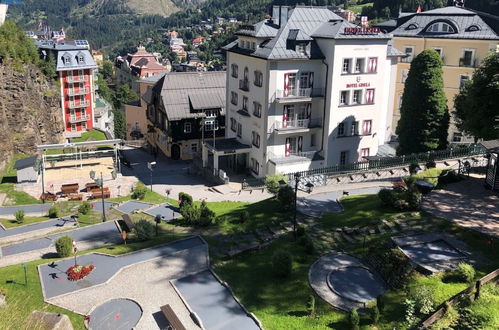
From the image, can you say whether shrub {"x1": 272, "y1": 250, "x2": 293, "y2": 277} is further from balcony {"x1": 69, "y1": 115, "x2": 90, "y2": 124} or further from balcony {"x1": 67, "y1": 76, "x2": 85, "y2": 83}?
balcony {"x1": 67, "y1": 76, "x2": 85, "y2": 83}

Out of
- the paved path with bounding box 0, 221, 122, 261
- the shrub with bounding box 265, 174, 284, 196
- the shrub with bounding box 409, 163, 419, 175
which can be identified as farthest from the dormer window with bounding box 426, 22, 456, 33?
the paved path with bounding box 0, 221, 122, 261

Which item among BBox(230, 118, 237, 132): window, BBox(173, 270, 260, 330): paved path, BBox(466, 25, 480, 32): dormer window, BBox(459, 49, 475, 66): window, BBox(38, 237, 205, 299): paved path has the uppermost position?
BBox(466, 25, 480, 32): dormer window

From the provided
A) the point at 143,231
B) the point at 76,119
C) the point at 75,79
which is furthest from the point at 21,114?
the point at 143,231

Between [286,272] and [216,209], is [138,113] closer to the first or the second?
[216,209]

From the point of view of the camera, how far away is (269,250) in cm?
2620

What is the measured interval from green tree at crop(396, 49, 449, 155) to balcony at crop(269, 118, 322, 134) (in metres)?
8.24

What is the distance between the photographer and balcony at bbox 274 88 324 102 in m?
44.0

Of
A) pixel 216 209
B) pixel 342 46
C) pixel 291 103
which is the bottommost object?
pixel 216 209

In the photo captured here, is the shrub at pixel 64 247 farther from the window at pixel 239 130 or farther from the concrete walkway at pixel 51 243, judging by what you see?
the window at pixel 239 130

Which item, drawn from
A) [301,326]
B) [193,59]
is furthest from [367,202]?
[193,59]

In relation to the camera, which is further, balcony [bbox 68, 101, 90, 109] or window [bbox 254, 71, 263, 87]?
balcony [bbox 68, 101, 90, 109]

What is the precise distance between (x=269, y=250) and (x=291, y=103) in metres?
21.6

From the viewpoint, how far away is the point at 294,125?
45.8 meters

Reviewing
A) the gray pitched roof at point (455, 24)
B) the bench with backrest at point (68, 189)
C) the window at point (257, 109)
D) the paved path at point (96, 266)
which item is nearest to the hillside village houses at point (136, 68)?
the gray pitched roof at point (455, 24)
